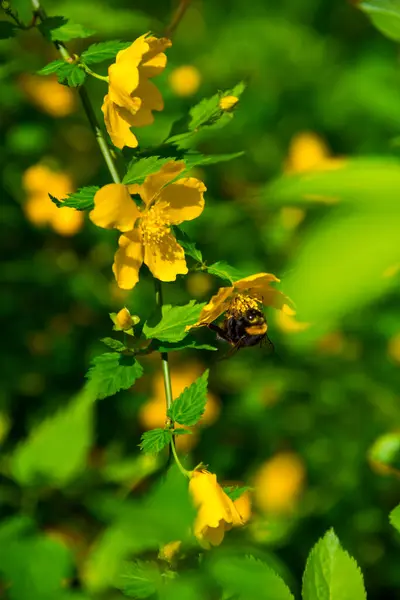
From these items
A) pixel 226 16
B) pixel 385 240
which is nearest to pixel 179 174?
pixel 385 240

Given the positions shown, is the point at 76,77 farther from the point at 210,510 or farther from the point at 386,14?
the point at 210,510

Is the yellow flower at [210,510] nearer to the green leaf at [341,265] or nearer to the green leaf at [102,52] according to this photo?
the green leaf at [341,265]

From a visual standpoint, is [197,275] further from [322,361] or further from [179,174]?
[179,174]

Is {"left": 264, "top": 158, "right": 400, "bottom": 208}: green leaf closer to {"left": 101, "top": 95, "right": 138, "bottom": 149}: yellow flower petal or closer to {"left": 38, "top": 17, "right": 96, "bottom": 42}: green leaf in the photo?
{"left": 101, "top": 95, "right": 138, "bottom": 149}: yellow flower petal

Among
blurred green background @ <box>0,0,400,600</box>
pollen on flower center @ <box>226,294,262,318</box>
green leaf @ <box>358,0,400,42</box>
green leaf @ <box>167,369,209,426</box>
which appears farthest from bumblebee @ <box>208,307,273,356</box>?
blurred green background @ <box>0,0,400,600</box>

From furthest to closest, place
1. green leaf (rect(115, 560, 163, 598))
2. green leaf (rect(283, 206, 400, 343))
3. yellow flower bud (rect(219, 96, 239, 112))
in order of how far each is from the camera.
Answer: yellow flower bud (rect(219, 96, 239, 112)) < green leaf (rect(115, 560, 163, 598)) < green leaf (rect(283, 206, 400, 343))
